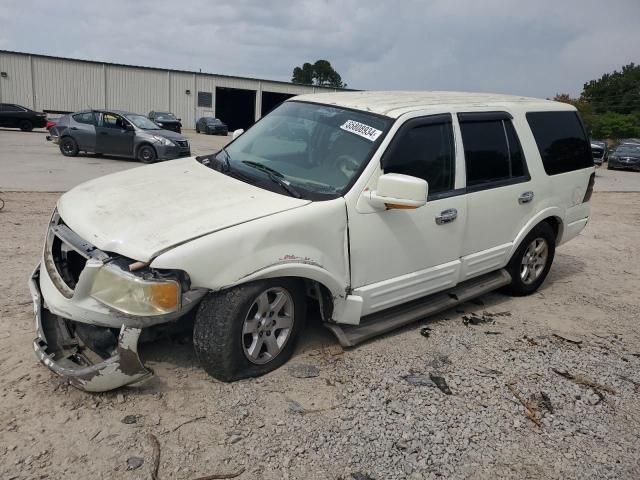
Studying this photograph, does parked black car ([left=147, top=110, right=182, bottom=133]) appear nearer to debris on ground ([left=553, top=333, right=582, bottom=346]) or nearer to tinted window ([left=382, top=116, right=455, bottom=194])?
tinted window ([left=382, top=116, right=455, bottom=194])

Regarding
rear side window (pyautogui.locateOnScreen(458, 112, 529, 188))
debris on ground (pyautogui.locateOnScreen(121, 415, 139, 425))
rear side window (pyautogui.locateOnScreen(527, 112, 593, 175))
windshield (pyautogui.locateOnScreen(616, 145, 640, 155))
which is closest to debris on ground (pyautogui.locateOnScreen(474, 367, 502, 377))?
rear side window (pyautogui.locateOnScreen(458, 112, 529, 188))

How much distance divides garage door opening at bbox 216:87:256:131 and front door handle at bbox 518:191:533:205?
5045 centimetres

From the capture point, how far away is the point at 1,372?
3342mm

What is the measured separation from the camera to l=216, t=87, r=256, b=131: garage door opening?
5447 centimetres

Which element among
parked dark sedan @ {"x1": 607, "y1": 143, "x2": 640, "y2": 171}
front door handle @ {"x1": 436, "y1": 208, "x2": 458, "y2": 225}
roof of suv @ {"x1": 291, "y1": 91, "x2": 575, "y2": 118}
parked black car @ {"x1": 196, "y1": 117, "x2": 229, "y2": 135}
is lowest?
parked black car @ {"x1": 196, "y1": 117, "x2": 229, "y2": 135}

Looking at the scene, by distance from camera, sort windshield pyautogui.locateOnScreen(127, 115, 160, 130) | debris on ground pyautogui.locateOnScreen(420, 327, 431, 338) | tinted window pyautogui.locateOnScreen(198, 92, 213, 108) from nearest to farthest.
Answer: debris on ground pyautogui.locateOnScreen(420, 327, 431, 338), windshield pyautogui.locateOnScreen(127, 115, 160, 130), tinted window pyautogui.locateOnScreen(198, 92, 213, 108)

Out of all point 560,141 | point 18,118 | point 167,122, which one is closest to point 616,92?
point 167,122

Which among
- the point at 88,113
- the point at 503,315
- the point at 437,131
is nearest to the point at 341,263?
the point at 437,131

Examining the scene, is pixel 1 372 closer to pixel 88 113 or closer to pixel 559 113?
pixel 559 113

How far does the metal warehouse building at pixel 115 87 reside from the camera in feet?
130

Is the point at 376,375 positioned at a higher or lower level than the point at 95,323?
lower

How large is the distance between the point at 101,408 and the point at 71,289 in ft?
2.33

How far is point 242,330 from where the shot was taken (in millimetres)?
3256

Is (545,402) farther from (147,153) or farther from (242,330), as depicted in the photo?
(147,153)
